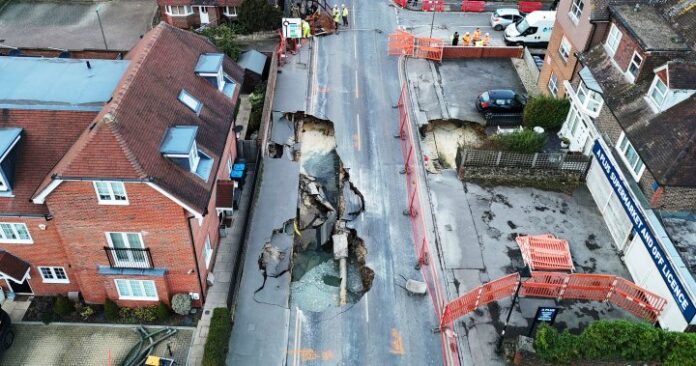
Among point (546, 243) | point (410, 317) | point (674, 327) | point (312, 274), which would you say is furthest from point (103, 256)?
point (674, 327)

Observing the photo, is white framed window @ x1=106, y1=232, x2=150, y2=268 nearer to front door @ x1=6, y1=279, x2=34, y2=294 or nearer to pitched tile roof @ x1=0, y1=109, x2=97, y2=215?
pitched tile roof @ x1=0, y1=109, x2=97, y2=215

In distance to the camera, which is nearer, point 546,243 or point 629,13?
point 546,243

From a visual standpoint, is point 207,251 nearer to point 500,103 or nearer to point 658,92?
point 500,103

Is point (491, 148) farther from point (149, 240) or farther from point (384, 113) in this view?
point (149, 240)

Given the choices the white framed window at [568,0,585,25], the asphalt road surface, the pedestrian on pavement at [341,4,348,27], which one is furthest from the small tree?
the white framed window at [568,0,585,25]

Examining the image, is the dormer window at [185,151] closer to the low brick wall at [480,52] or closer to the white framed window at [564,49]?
the white framed window at [564,49]

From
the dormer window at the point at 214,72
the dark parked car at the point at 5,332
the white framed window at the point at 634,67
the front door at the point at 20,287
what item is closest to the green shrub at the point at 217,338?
the dark parked car at the point at 5,332
